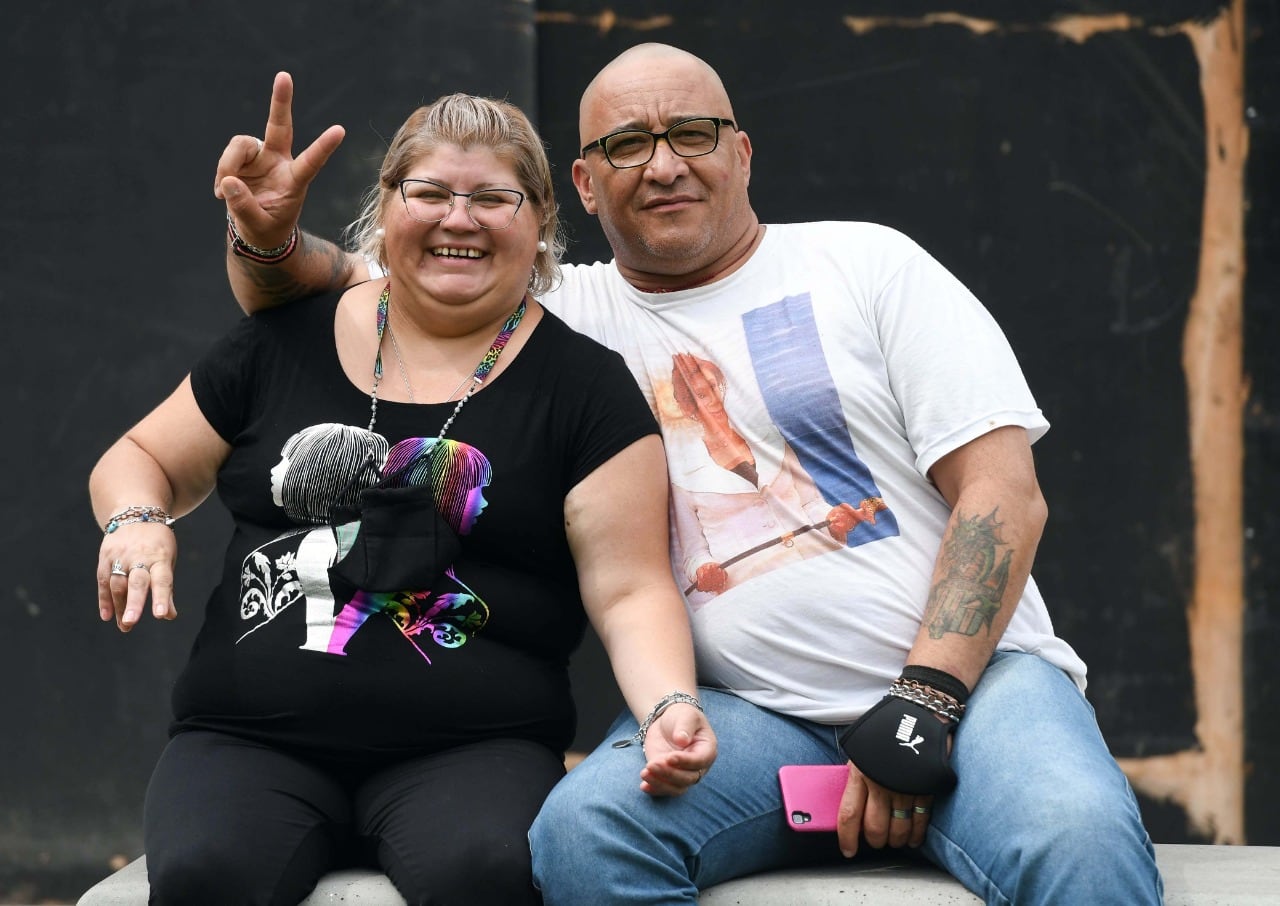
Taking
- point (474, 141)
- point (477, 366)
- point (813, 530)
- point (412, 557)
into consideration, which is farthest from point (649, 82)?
point (412, 557)

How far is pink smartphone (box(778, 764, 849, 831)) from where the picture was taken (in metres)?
2.31

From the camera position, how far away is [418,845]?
2201mm

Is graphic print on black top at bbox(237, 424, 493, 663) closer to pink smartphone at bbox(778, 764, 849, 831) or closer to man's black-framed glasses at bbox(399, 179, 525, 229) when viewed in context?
man's black-framed glasses at bbox(399, 179, 525, 229)

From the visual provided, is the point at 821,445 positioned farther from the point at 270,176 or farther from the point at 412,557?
the point at 270,176

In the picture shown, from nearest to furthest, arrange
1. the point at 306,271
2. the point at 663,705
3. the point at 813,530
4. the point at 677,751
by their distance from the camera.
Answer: the point at 677,751
the point at 663,705
the point at 813,530
the point at 306,271

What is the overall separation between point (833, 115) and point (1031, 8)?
55 cm

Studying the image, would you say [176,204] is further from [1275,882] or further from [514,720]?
[1275,882]

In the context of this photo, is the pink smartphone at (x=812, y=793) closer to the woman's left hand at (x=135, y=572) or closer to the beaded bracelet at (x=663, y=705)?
the beaded bracelet at (x=663, y=705)

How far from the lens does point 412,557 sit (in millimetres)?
2387

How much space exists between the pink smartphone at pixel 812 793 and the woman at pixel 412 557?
21 centimetres

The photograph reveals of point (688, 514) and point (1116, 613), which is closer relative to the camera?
point (688, 514)

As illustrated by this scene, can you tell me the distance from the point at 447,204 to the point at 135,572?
79 centimetres

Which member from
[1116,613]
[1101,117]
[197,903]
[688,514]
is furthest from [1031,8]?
[197,903]

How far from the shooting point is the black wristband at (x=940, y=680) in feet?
7.55
